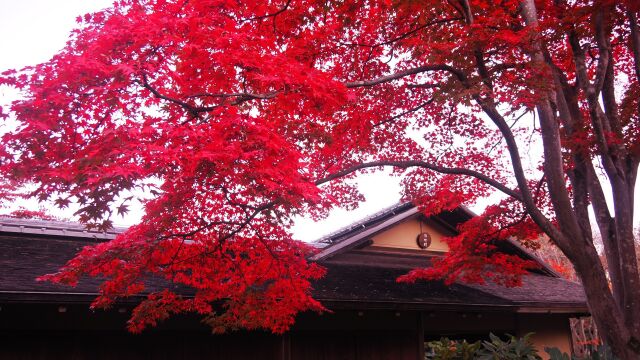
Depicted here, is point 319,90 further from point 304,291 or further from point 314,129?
point 304,291

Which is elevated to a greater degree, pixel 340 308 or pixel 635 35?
pixel 635 35

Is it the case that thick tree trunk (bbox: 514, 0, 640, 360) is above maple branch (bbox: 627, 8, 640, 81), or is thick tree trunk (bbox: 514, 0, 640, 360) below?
below

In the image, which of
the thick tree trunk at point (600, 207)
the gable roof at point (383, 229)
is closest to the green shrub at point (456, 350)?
the thick tree trunk at point (600, 207)

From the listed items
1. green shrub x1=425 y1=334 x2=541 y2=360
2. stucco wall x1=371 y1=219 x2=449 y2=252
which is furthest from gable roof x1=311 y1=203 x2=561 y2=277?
green shrub x1=425 y1=334 x2=541 y2=360

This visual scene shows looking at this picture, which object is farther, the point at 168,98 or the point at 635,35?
the point at 635,35

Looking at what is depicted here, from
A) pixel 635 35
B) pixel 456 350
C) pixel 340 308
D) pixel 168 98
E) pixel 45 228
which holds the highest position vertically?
pixel 635 35

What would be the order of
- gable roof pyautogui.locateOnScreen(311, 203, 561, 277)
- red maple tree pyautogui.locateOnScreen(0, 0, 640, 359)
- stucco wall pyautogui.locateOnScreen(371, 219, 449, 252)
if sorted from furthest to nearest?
stucco wall pyautogui.locateOnScreen(371, 219, 449, 252)
gable roof pyautogui.locateOnScreen(311, 203, 561, 277)
red maple tree pyautogui.locateOnScreen(0, 0, 640, 359)

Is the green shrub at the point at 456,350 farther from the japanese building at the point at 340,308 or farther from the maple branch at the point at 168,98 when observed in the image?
the maple branch at the point at 168,98

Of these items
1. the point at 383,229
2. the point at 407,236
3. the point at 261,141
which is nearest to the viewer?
the point at 261,141

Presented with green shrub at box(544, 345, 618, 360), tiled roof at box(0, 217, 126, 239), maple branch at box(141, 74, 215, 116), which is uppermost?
maple branch at box(141, 74, 215, 116)

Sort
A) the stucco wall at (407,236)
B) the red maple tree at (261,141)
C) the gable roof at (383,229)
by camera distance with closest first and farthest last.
→ 1. the red maple tree at (261,141)
2. the gable roof at (383,229)
3. the stucco wall at (407,236)

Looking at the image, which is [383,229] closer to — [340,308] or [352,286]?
[352,286]

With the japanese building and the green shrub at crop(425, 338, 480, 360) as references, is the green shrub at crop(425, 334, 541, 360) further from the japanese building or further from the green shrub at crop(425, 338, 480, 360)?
the japanese building

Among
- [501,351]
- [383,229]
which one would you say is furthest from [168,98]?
[383,229]
